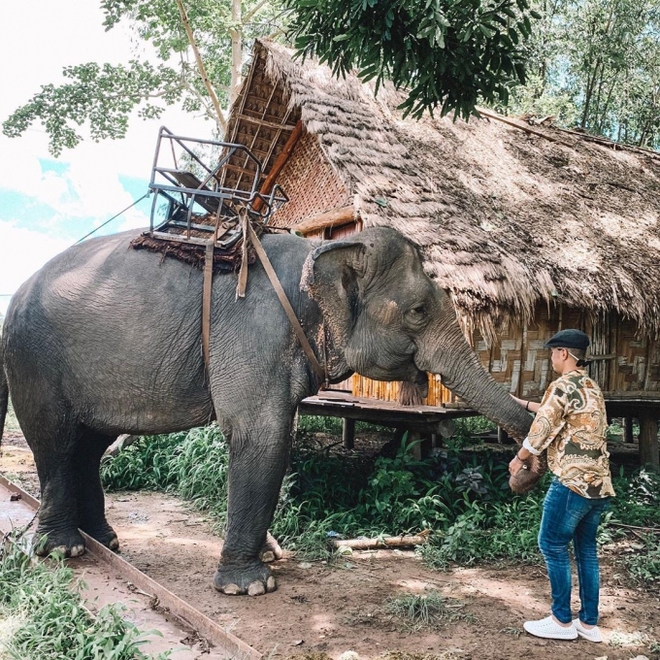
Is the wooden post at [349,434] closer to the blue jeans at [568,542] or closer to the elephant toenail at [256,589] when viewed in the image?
the elephant toenail at [256,589]

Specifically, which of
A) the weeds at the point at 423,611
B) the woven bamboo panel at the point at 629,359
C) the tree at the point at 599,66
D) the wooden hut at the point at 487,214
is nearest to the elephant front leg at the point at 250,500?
the weeds at the point at 423,611

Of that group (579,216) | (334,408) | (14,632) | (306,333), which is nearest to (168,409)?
(306,333)

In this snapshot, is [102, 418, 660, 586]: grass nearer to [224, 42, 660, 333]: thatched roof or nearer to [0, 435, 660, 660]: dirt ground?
[0, 435, 660, 660]: dirt ground

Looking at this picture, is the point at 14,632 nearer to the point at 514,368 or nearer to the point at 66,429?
the point at 66,429

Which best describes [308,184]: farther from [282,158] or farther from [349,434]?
[349,434]

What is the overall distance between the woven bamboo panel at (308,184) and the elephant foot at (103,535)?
4498 mm

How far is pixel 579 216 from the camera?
8750mm

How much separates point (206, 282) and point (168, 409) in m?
0.85

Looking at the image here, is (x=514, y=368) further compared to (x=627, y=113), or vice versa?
(x=627, y=113)

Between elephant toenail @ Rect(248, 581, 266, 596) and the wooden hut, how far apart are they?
9.67 ft

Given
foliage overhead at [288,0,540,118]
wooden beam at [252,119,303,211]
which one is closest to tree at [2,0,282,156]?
wooden beam at [252,119,303,211]

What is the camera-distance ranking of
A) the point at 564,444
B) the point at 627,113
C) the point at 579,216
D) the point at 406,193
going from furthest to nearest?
the point at 627,113
the point at 579,216
the point at 406,193
the point at 564,444

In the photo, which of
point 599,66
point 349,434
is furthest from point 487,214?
point 599,66

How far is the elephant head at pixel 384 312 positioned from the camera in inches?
171
